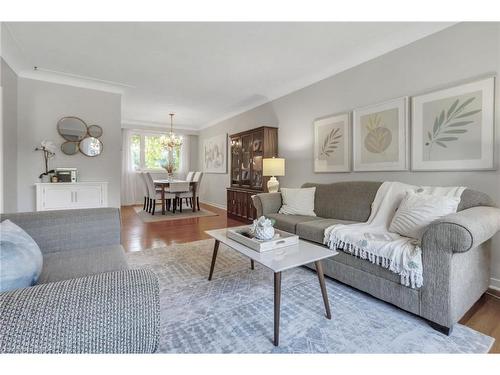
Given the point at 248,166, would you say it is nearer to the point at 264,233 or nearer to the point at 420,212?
the point at 264,233

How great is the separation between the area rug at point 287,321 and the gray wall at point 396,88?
1183mm

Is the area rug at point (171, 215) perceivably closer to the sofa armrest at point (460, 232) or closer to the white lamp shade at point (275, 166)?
the white lamp shade at point (275, 166)

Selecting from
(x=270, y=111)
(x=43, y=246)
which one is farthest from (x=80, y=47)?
(x=270, y=111)

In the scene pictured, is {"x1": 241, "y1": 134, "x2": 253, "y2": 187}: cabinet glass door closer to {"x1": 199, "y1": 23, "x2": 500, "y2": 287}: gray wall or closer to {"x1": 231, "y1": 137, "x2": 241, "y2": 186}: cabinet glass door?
{"x1": 231, "y1": 137, "x2": 241, "y2": 186}: cabinet glass door

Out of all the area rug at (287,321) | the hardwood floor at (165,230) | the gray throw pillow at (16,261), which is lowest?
the area rug at (287,321)

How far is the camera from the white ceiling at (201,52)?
2.45m

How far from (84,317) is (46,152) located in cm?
415

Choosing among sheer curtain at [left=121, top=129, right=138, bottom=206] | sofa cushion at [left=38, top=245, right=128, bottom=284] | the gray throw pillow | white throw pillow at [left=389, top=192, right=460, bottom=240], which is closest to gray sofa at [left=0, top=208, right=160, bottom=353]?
the gray throw pillow

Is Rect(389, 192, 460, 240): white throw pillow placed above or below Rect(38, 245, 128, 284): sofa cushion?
above

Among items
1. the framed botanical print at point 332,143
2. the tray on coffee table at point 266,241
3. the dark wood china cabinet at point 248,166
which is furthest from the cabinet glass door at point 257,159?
the tray on coffee table at point 266,241

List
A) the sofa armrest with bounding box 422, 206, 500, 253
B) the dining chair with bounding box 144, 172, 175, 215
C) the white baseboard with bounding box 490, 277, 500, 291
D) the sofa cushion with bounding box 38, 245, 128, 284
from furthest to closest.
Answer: the dining chair with bounding box 144, 172, 175, 215 < the white baseboard with bounding box 490, 277, 500, 291 < the sofa armrest with bounding box 422, 206, 500, 253 < the sofa cushion with bounding box 38, 245, 128, 284

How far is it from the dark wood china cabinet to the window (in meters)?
3.11

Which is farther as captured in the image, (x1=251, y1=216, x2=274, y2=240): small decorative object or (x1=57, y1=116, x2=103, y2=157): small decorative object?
(x1=57, y1=116, x2=103, y2=157): small decorative object

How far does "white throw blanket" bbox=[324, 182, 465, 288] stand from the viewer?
5.09 feet
